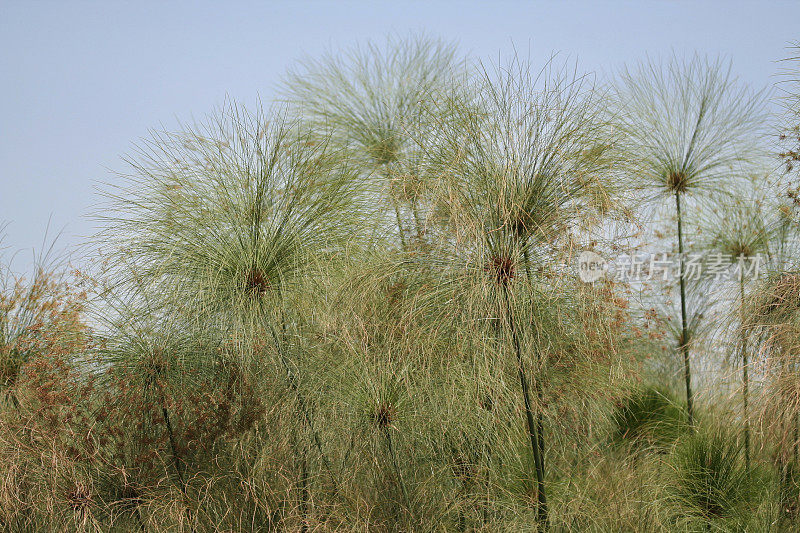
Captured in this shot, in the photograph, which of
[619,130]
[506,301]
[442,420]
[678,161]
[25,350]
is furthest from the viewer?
[678,161]

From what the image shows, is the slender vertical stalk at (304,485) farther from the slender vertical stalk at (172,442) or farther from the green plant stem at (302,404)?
the slender vertical stalk at (172,442)

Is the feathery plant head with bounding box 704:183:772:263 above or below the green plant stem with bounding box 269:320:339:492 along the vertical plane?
above

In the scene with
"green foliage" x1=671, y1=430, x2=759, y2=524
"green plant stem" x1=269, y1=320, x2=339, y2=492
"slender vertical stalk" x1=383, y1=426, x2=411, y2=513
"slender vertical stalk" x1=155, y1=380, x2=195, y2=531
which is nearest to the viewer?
"slender vertical stalk" x1=383, y1=426, x2=411, y2=513

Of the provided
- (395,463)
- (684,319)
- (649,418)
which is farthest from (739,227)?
(395,463)

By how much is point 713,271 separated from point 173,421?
4.60m

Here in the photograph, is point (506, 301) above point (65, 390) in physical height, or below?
above

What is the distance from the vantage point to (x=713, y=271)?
251 inches

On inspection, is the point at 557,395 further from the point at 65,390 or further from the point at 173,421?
the point at 65,390

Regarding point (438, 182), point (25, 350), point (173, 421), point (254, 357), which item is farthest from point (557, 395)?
point (25, 350)

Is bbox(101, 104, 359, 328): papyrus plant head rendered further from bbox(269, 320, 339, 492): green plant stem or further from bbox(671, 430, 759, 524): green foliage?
bbox(671, 430, 759, 524): green foliage

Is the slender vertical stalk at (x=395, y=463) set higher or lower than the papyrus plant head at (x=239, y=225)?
lower

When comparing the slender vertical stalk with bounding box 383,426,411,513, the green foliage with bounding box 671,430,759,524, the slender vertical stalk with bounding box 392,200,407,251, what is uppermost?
the slender vertical stalk with bounding box 392,200,407,251

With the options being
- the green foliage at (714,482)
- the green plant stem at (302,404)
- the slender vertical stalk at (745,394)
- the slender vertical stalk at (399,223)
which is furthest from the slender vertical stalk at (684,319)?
the green plant stem at (302,404)

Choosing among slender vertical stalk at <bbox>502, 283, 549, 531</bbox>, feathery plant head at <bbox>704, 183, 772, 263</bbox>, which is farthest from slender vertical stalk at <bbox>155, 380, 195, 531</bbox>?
feathery plant head at <bbox>704, 183, 772, 263</bbox>
